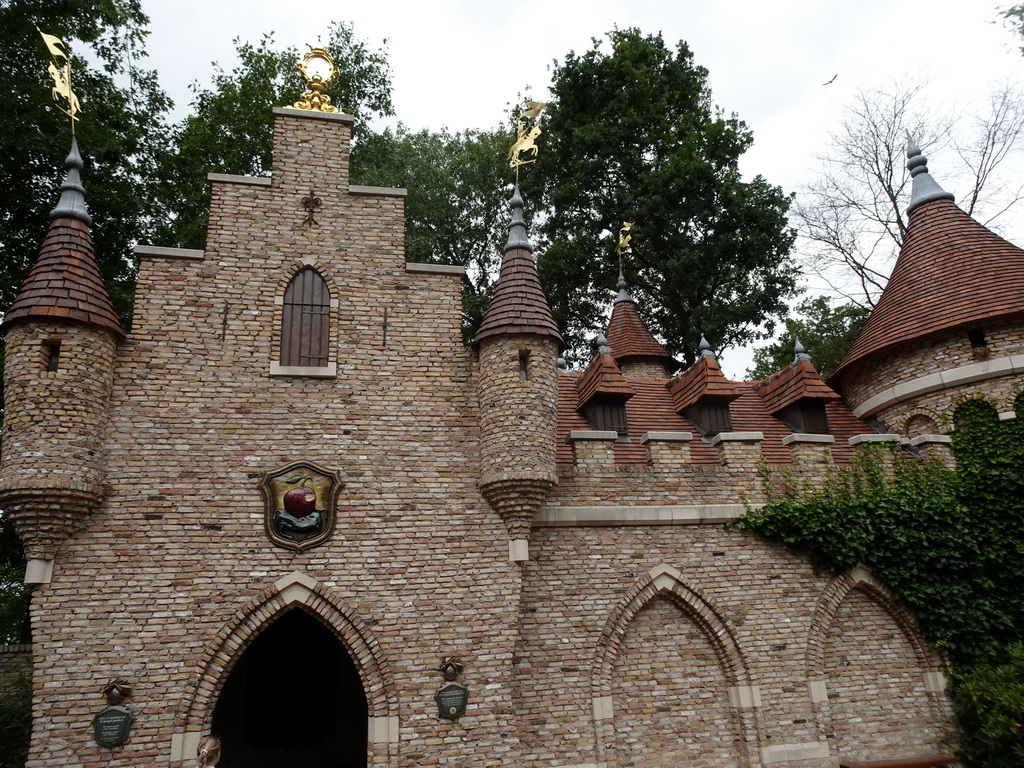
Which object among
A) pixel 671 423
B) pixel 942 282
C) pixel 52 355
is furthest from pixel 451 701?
pixel 942 282

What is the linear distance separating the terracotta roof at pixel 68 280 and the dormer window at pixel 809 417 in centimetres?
1075

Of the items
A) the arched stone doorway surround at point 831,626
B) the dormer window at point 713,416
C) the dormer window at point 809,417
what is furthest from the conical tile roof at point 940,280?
the arched stone doorway surround at point 831,626

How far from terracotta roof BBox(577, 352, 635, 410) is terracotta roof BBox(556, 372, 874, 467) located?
0.42 meters

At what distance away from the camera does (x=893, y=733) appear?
10492 mm

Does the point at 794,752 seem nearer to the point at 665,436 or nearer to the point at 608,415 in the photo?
the point at 665,436

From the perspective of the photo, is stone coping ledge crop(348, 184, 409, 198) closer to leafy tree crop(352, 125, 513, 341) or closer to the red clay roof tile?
the red clay roof tile

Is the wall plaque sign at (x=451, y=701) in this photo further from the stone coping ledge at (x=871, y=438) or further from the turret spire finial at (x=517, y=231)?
the stone coping ledge at (x=871, y=438)

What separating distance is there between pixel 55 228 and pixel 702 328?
610 inches

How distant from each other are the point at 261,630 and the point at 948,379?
1160cm

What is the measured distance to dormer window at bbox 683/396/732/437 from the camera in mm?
12258

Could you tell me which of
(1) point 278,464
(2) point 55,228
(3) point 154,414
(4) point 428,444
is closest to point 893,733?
(4) point 428,444

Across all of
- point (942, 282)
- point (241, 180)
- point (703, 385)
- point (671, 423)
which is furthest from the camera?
point (942, 282)

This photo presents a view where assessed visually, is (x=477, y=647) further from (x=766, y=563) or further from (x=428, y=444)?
(x=766, y=563)

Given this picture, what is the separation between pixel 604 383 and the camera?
11891mm
